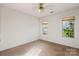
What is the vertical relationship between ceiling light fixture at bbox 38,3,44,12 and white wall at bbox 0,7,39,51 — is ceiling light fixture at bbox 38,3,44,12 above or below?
above

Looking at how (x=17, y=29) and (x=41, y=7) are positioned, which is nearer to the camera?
(x=41, y=7)

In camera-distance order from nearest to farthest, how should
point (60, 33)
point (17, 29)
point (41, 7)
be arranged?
point (41, 7), point (60, 33), point (17, 29)

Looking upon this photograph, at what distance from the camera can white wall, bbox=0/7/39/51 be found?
1.56 m

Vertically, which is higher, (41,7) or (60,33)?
(41,7)

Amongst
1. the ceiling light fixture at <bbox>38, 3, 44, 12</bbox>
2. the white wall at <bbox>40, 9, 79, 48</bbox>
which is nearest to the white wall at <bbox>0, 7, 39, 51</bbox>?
the white wall at <bbox>40, 9, 79, 48</bbox>

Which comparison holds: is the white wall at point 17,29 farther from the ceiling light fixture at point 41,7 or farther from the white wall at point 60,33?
the ceiling light fixture at point 41,7

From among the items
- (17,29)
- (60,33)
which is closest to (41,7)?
(60,33)

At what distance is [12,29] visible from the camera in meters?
1.63

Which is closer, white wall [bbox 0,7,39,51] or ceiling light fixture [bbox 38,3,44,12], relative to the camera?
ceiling light fixture [bbox 38,3,44,12]

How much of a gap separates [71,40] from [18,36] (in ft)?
3.33

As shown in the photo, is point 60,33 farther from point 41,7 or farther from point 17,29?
point 17,29

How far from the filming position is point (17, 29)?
1796 millimetres

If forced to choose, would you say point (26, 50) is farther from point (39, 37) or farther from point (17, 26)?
point (17, 26)

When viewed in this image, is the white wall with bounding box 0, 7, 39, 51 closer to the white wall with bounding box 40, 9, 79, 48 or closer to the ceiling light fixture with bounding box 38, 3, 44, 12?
the white wall with bounding box 40, 9, 79, 48
